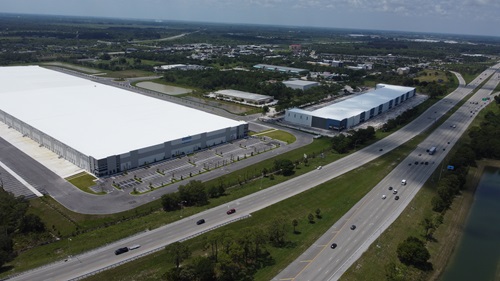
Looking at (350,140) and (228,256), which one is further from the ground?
(350,140)

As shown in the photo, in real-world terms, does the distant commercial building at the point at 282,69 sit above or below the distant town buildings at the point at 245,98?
above

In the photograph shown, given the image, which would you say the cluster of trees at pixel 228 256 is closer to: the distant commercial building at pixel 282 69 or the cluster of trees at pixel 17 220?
the cluster of trees at pixel 17 220

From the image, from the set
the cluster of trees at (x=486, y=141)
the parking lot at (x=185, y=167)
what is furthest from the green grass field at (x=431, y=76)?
the parking lot at (x=185, y=167)

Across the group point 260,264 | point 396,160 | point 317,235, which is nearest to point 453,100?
point 396,160

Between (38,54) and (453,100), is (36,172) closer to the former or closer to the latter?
(453,100)

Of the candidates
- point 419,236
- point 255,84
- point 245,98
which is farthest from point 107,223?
point 255,84

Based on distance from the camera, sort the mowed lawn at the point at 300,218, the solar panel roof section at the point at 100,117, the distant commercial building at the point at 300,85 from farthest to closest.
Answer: the distant commercial building at the point at 300,85
the solar panel roof section at the point at 100,117
the mowed lawn at the point at 300,218

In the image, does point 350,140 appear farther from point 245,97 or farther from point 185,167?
point 245,97
